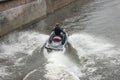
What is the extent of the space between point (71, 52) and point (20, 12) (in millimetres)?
8786

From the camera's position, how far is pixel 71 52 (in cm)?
1988

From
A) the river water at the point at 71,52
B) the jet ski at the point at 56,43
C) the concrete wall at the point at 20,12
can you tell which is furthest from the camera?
the concrete wall at the point at 20,12

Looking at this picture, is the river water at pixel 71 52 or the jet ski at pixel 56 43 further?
the jet ski at pixel 56 43

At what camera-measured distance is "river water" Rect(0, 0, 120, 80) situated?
54.6ft

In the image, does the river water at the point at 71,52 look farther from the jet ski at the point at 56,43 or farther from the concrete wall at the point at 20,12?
the concrete wall at the point at 20,12

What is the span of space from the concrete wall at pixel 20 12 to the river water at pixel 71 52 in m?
0.74

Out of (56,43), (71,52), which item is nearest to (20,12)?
(56,43)

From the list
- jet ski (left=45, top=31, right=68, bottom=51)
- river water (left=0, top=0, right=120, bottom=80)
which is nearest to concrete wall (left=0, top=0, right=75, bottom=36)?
river water (left=0, top=0, right=120, bottom=80)

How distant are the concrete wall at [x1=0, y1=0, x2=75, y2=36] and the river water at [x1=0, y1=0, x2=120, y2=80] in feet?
2.44

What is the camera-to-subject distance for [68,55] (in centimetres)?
1912

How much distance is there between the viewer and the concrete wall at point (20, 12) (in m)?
24.6

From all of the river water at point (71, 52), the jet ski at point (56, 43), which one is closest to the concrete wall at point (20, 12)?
the river water at point (71, 52)

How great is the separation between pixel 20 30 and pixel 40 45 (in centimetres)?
529

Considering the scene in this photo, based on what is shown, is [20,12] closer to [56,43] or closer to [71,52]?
[56,43]
